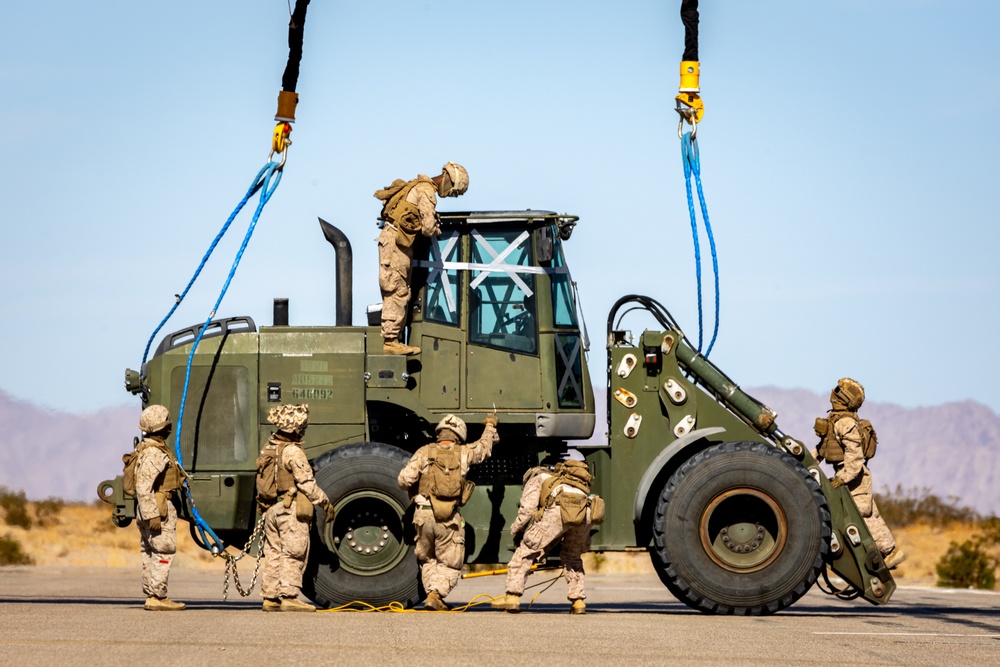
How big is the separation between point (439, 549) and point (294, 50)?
199 inches

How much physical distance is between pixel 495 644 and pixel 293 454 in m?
3.58

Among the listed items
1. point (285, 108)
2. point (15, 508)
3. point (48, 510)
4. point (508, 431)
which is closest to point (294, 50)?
point (285, 108)

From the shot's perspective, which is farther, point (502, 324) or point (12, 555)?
point (12, 555)

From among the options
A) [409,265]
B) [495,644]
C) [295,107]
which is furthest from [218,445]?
[495,644]

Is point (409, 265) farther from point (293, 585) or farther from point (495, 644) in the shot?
point (495, 644)

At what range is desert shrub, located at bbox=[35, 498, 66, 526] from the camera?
113 ft

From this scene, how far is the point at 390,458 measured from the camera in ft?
44.6

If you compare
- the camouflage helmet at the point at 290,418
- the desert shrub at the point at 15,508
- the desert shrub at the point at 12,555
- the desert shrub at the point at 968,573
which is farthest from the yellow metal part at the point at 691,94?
the desert shrub at the point at 15,508

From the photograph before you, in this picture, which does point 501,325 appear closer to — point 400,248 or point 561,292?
point 561,292

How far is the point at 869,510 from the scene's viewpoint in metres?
14.9

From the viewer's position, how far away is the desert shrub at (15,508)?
3278 cm

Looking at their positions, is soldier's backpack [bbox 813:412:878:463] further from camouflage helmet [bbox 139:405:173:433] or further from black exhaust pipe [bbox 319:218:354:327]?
camouflage helmet [bbox 139:405:173:433]

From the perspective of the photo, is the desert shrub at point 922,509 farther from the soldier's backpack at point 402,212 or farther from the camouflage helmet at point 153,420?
the camouflage helmet at point 153,420

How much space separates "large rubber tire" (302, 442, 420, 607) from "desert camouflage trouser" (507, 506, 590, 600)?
91 cm
